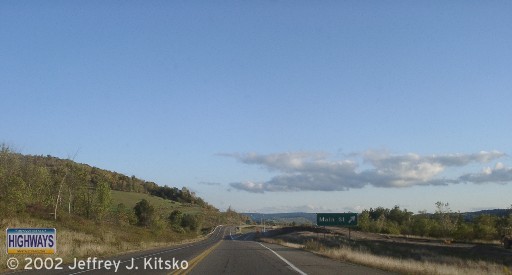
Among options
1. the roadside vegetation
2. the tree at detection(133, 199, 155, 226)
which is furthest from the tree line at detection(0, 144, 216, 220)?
the tree at detection(133, 199, 155, 226)

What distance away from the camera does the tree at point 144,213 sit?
120m

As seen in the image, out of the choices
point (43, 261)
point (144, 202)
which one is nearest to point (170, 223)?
point (144, 202)

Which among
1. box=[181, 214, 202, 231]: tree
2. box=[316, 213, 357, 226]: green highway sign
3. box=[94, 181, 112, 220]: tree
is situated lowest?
box=[181, 214, 202, 231]: tree

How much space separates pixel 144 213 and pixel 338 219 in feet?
235

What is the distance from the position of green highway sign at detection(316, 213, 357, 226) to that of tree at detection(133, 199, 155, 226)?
6583cm

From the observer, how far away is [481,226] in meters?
104

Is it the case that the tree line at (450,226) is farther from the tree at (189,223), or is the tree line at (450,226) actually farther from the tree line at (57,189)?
the tree line at (57,189)

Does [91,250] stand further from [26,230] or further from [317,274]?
[317,274]

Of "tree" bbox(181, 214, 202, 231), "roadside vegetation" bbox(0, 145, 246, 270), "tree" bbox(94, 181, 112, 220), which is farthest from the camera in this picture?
"tree" bbox(181, 214, 202, 231)

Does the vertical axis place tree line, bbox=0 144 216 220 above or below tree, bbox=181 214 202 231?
above

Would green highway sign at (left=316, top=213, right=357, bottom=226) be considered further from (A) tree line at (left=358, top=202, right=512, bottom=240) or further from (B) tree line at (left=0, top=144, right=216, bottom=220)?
(A) tree line at (left=358, top=202, right=512, bottom=240)

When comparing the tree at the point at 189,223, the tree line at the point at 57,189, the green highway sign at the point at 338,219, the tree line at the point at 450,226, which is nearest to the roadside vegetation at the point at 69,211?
the tree line at the point at 57,189

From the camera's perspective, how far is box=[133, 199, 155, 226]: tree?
11956cm

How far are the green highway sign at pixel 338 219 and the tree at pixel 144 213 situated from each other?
6583 centimetres
